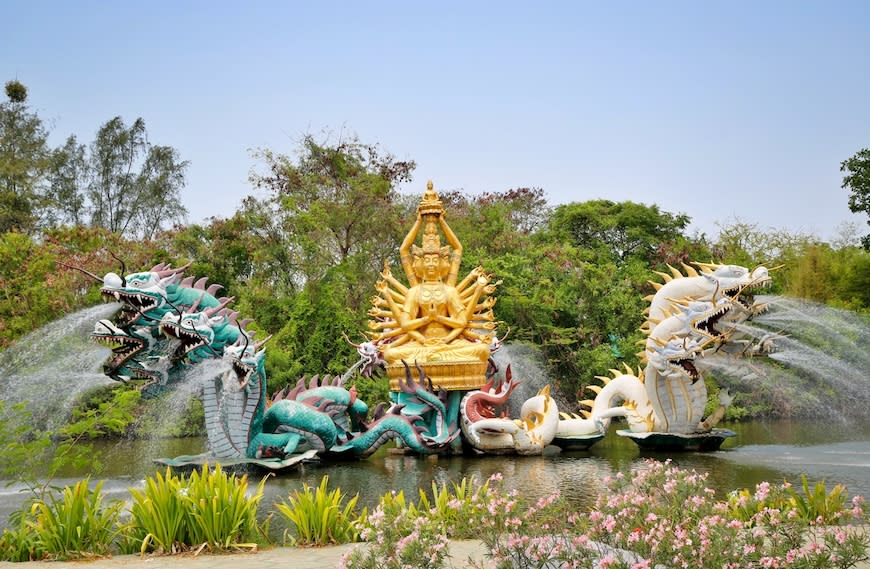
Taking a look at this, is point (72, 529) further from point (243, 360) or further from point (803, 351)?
point (803, 351)

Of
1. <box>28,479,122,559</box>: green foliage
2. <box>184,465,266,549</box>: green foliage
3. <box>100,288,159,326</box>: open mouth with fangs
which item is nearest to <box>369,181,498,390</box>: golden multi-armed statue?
<box>100,288,159,326</box>: open mouth with fangs

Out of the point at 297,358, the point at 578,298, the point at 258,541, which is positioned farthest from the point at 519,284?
the point at 258,541

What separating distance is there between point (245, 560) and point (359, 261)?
20531mm

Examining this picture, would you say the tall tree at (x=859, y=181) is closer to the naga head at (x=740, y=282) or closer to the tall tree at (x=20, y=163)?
the naga head at (x=740, y=282)

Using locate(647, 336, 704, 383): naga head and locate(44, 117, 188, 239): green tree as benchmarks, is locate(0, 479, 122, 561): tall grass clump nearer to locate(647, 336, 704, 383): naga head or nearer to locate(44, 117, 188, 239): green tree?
locate(647, 336, 704, 383): naga head

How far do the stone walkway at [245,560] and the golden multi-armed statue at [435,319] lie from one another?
28.3 ft

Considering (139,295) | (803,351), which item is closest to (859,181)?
(803,351)

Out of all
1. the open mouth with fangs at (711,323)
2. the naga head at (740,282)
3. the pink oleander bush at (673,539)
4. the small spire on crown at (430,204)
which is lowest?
the pink oleander bush at (673,539)

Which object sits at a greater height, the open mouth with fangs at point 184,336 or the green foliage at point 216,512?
the open mouth with fangs at point 184,336

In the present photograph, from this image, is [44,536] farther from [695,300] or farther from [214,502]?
[695,300]

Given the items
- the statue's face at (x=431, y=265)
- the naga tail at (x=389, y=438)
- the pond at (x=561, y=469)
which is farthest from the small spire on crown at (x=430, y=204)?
the pond at (x=561, y=469)

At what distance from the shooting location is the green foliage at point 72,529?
6.97 metres

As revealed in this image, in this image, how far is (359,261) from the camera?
27.0m

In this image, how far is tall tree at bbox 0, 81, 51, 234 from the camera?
2839 cm
